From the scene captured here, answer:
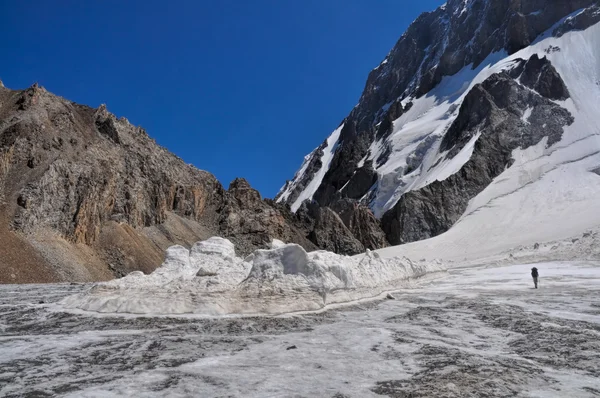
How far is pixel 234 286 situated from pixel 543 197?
56.4m

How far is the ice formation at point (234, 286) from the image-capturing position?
12836 millimetres

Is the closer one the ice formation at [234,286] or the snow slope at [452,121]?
the ice formation at [234,286]

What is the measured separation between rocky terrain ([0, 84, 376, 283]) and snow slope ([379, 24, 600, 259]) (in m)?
22.6

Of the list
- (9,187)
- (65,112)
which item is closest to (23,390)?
(9,187)

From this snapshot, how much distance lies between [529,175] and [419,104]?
65.1 meters

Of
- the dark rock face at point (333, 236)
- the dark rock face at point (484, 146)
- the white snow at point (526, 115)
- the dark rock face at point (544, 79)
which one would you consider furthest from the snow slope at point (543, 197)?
the dark rock face at point (333, 236)

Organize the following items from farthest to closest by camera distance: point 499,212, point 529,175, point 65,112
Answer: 1. point 529,175
2. point 499,212
3. point 65,112

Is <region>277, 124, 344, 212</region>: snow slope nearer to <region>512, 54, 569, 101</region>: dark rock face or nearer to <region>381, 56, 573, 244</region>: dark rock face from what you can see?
<region>381, 56, 573, 244</region>: dark rock face

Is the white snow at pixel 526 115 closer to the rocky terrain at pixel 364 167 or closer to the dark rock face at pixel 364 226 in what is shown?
the rocky terrain at pixel 364 167

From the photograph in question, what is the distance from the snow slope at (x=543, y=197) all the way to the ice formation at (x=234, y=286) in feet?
118

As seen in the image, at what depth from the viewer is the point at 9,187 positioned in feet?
126

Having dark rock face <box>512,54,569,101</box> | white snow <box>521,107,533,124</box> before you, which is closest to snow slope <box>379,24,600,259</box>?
dark rock face <box>512,54,569,101</box>

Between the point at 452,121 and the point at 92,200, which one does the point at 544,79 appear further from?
the point at 92,200

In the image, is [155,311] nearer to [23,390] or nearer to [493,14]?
[23,390]
